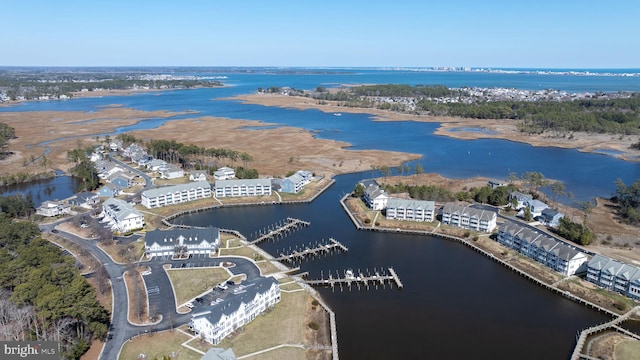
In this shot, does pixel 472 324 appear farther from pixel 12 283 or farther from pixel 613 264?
pixel 12 283

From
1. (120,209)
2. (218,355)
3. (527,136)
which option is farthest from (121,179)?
(527,136)

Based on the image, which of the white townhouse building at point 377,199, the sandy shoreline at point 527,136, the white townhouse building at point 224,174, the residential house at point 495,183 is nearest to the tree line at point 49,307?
the white townhouse building at point 377,199

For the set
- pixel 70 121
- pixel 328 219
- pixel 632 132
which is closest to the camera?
pixel 328 219

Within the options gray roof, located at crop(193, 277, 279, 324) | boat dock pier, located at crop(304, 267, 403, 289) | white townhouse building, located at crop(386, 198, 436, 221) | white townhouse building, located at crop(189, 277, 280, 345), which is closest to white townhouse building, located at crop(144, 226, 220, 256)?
gray roof, located at crop(193, 277, 279, 324)

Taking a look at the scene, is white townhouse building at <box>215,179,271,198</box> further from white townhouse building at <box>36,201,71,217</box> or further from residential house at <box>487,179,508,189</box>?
residential house at <box>487,179,508,189</box>

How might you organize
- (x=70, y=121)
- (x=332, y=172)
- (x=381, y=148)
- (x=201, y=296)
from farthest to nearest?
(x=70, y=121), (x=381, y=148), (x=332, y=172), (x=201, y=296)

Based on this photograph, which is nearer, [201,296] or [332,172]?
[201,296]

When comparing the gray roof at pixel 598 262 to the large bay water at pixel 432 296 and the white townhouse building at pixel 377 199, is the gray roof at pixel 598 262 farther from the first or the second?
the white townhouse building at pixel 377 199

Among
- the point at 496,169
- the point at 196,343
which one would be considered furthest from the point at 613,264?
the point at 496,169
